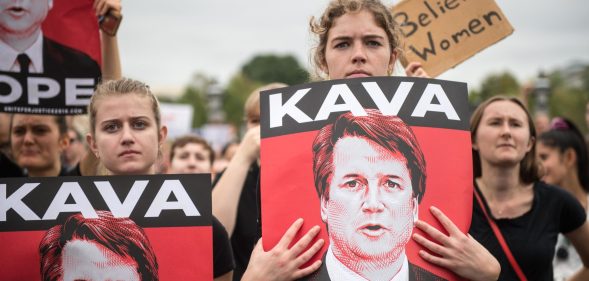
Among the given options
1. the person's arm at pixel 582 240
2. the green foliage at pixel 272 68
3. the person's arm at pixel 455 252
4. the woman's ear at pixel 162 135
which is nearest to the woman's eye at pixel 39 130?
the woman's ear at pixel 162 135

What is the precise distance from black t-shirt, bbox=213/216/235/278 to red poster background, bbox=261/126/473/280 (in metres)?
0.50

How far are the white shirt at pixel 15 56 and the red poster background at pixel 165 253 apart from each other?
1.34 meters

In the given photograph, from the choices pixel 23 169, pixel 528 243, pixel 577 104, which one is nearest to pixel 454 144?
pixel 528 243

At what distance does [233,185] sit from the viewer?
3.77m

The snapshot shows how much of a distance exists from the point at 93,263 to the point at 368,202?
102 centimetres

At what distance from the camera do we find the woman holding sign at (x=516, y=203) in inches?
136

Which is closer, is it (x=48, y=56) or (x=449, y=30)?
(x=48, y=56)

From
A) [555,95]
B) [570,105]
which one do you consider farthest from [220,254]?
[555,95]

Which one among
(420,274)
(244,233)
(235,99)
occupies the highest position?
(235,99)

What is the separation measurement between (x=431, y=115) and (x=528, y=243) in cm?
139

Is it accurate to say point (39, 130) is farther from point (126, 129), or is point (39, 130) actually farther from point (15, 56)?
point (126, 129)

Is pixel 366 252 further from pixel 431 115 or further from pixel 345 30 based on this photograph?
Result: pixel 345 30

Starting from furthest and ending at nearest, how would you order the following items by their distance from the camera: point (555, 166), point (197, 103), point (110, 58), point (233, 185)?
point (197, 103) → point (555, 166) → point (110, 58) → point (233, 185)

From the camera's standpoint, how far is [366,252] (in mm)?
2314
